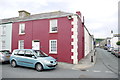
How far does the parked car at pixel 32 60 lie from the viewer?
7961mm

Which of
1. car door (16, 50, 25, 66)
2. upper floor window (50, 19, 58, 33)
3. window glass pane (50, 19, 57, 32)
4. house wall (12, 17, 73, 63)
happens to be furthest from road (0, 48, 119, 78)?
window glass pane (50, 19, 57, 32)

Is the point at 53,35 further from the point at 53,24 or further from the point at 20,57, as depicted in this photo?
the point at 20,57

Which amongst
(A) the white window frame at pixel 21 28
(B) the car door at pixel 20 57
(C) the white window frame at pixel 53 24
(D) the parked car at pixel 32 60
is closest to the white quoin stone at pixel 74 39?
(C) the white window frame at pixel 53 24

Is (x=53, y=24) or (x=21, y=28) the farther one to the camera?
(x=21, y=28)

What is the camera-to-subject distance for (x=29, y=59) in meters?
8.39

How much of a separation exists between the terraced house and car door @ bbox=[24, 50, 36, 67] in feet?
13.0

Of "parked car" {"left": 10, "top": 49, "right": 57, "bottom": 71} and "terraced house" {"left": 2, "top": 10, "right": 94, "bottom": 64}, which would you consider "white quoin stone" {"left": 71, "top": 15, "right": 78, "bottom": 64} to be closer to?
"terraced house" {"left": 2, "top": 10, "right": 94, "bottom": 64}

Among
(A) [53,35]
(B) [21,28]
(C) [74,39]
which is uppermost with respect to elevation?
(B) [21,28]

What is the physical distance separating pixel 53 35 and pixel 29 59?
488 cm

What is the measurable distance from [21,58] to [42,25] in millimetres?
5550

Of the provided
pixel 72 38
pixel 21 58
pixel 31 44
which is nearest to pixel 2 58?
pixel 21 58

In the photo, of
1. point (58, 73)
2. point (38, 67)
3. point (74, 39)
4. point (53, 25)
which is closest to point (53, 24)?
point (53, 25)

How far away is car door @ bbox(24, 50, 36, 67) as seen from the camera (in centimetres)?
825

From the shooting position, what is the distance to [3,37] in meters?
15.7
